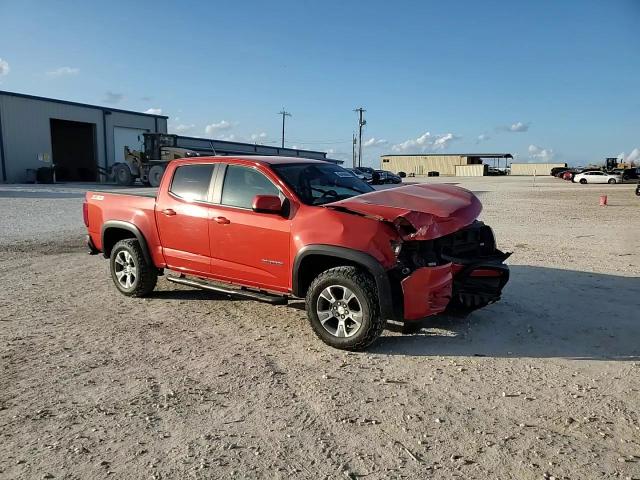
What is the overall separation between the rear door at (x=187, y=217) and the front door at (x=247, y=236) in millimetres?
176

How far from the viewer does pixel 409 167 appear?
347 ft

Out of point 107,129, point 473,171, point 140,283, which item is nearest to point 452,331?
point 140,283

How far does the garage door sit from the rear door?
42.9 metres

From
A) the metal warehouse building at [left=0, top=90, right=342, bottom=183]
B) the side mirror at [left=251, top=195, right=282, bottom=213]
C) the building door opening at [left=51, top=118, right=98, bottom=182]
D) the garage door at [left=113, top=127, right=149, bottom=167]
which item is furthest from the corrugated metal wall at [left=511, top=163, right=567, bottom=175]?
the side mirror at [left=251, top=195, right=282, bottom=213]

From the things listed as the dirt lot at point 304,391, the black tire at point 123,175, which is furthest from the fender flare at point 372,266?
the black tire at point 123,175

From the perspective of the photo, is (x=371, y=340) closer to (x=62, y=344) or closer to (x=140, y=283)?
(x=62, y=344)

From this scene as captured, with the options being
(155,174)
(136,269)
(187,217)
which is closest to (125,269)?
(136,269)

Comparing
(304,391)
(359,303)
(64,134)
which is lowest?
(304,391)

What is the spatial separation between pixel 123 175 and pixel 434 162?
78.0m

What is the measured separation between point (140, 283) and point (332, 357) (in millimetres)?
3012

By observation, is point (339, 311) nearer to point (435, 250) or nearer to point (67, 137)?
point (435, 250)

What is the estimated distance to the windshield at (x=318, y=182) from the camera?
5.17 m

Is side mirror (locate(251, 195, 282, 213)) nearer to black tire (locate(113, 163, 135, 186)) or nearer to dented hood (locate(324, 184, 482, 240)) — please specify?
dented hood (locate(324, 184, 482, 240))

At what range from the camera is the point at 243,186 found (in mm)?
5449
